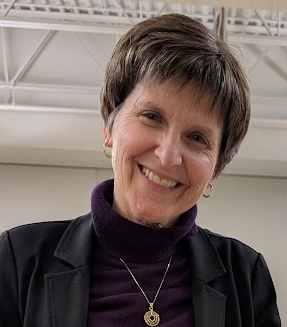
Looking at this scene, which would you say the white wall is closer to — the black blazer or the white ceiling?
the white ceiling

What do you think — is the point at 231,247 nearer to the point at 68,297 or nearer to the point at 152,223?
the point at 152,223

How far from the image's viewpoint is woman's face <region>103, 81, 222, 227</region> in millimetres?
1010

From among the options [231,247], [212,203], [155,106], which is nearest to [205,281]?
[231,247]

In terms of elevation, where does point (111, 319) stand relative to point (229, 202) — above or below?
above

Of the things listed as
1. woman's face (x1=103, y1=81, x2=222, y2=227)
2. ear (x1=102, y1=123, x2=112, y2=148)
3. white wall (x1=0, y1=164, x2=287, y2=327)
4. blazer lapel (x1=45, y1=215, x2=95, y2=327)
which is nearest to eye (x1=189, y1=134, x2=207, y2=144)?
woman's face (x1=103, y1=81, x2=222, y2=227)

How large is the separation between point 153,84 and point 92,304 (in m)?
0.36

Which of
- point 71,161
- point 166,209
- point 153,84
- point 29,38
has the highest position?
point 153,84

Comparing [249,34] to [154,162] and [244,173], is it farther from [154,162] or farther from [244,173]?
[154,162]

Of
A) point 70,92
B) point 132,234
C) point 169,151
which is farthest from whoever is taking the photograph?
point 70,92

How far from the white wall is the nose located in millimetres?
4294

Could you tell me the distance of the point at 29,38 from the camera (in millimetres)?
4934

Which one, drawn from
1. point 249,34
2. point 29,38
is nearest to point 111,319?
point 249,34

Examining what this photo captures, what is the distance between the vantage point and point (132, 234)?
43.4 inches

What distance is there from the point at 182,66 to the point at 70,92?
4167 millimetres
